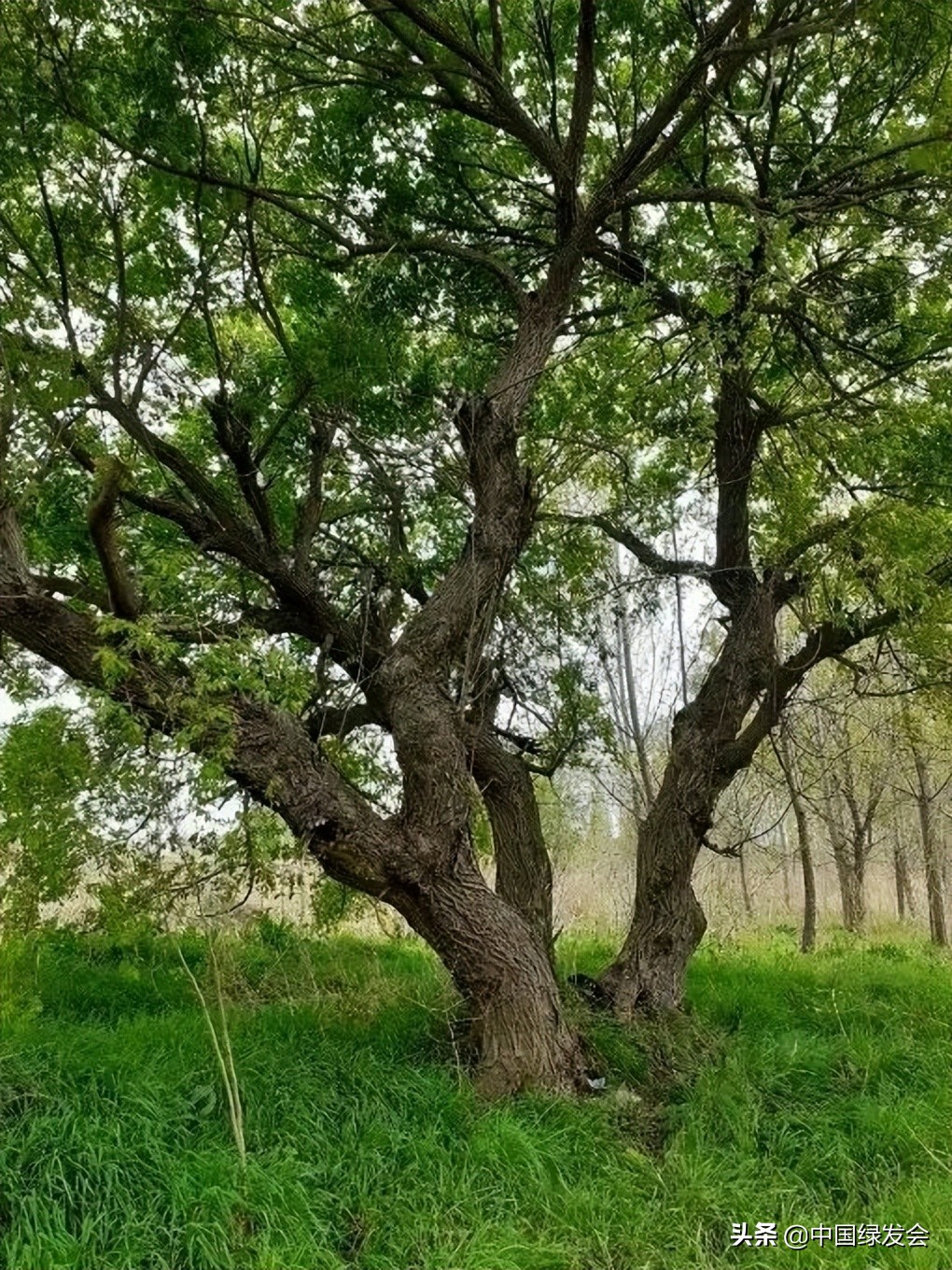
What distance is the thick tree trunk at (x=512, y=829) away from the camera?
18.9 feet

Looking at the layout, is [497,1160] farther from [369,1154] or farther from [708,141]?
[708,141]

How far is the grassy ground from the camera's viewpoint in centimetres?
314

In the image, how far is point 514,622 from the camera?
260 inches

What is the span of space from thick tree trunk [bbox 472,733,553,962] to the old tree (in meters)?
0.03

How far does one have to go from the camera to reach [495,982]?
14.3ft

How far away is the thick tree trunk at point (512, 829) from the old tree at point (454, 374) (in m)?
0.03

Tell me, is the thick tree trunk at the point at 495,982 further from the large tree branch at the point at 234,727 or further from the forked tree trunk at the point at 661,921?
the forked tree trunk at the point at 661,921

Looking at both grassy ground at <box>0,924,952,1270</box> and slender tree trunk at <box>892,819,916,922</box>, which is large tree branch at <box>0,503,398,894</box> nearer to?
grassy ground at <box>0,924,952,1270</box>

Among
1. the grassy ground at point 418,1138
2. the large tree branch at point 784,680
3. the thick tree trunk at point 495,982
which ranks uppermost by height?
the large tree branch at point 784,680

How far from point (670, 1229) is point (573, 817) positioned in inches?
377

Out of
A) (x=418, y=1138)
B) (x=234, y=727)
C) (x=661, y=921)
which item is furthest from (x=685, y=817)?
(x=234, y=727)

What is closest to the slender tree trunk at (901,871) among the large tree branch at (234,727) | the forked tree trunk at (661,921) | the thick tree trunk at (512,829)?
the forked tree trunk at (661,921)

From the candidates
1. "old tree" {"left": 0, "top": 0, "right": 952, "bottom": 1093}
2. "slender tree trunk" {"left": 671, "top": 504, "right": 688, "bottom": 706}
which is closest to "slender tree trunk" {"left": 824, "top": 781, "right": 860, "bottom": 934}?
"slender tree trunk" {"left": 671, "top": 504, "right": 688, "bottom": 706}

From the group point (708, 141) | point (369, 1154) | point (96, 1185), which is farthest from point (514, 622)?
point (96, 1185)
